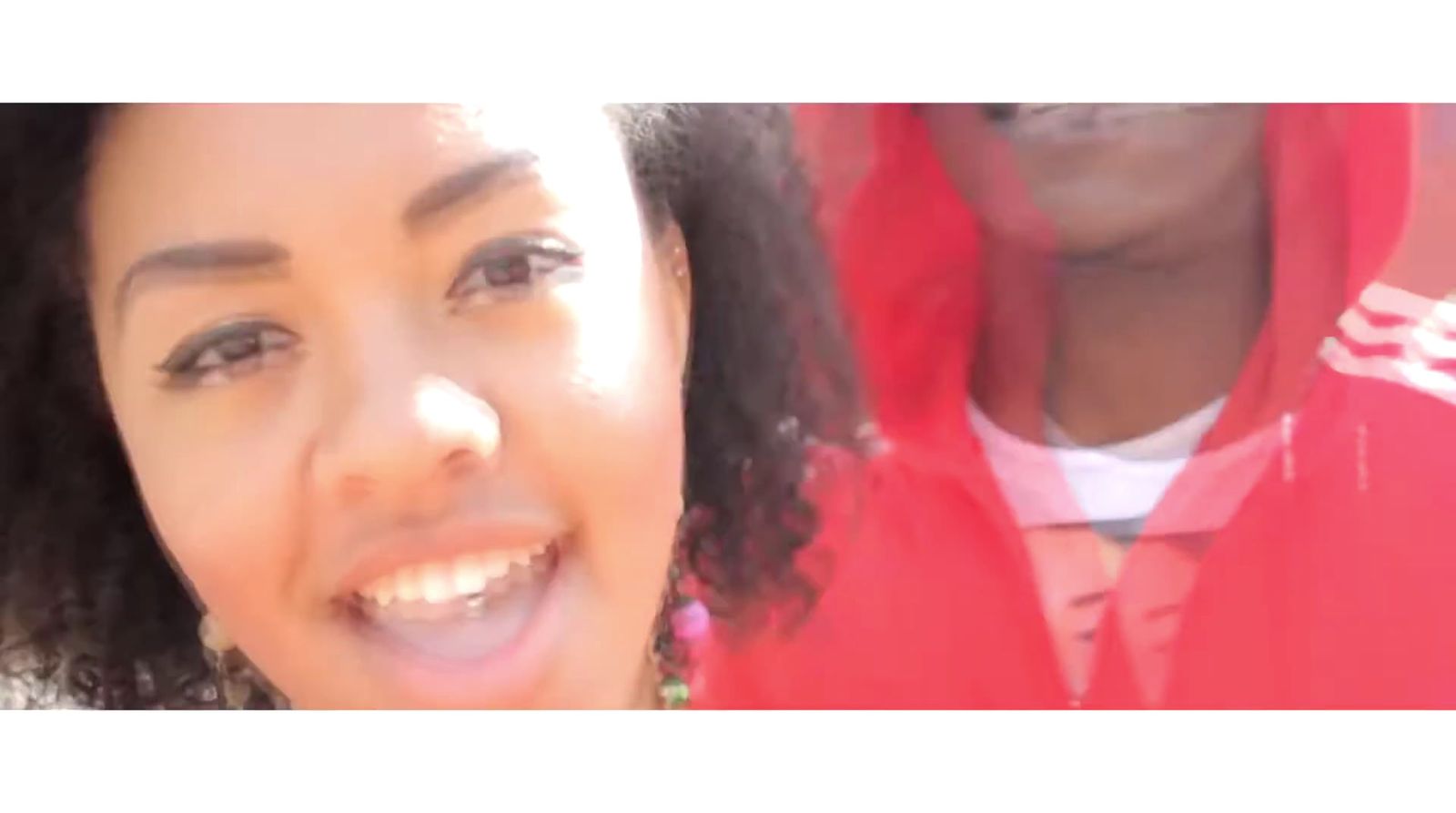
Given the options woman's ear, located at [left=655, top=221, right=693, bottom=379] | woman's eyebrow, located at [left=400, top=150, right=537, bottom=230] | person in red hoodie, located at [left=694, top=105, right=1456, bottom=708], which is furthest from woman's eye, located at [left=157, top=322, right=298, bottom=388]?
person in red hoodie, located at [left=694, top=105, right=1456, bottom=708]

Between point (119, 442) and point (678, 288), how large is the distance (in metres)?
0.37

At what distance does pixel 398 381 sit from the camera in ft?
2.52

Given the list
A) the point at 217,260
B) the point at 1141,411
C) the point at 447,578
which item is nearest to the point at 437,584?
the point at 447,578

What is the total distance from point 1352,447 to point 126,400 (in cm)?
79

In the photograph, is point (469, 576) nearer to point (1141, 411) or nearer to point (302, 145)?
point (302, 145)

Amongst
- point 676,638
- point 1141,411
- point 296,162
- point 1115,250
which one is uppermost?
point 296,162

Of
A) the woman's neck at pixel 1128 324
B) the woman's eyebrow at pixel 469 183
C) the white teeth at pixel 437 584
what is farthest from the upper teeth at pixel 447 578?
the woman's neck at pixel 1128 324

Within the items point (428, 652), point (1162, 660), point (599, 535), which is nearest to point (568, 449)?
point (599, 535)

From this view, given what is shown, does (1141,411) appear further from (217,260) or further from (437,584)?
(217,260)

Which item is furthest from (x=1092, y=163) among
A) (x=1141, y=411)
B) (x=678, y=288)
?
(x=678, y=288)

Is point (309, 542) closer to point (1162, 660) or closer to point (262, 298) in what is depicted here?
point (262, 298)

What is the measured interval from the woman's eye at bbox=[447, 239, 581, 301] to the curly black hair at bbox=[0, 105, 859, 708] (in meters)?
0.07

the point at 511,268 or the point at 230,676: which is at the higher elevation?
the point at 511,268

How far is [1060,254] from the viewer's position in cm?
83
